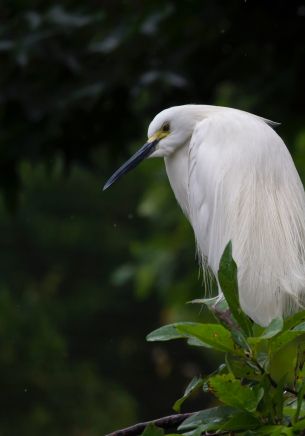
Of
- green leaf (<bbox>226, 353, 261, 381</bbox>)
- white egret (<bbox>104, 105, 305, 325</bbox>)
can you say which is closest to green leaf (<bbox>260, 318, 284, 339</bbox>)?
green leaf (<bbox>226, 353, 261, 381</bbox>)

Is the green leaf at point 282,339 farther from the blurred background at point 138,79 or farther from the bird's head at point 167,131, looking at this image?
the blurred background at point 138,79

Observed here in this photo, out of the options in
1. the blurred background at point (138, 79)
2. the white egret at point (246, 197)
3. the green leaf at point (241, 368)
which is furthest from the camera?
the blurred background at point (138, 79)

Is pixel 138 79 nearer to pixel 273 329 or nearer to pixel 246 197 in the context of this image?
pixel 246 197

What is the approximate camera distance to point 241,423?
6.16ft

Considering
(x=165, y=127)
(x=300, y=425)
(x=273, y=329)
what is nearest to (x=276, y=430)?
(x=300, y=425)

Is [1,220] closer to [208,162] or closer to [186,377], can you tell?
[186,377]

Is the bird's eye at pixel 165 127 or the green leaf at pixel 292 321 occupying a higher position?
the bird's eye at pixel 165 127

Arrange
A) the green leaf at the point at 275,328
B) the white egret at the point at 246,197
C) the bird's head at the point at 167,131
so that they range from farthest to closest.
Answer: the bird's head at the point at 167,131, the white egret at the point at 246,197, the green leaf at the point at 275,328

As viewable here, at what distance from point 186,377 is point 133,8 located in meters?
9.96

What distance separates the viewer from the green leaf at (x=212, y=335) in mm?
1871

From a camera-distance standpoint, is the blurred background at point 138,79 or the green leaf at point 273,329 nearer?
the green leaf at point 273,329

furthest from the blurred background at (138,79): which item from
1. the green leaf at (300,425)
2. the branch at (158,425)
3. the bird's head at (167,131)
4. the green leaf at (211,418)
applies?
the green leaf at (300,425)

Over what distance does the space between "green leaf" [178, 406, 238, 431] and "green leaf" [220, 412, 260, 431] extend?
25 mm

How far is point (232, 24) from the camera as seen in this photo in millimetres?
4828
